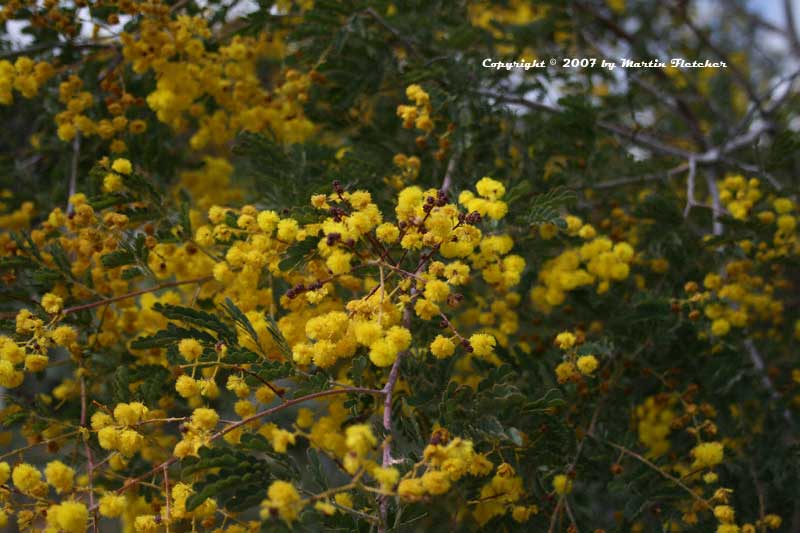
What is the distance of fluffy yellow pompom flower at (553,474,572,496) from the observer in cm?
219

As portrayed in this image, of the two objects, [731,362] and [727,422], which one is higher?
[731,362]

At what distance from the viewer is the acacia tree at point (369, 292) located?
6.15 feet

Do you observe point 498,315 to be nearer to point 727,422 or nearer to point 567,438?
point 567,438

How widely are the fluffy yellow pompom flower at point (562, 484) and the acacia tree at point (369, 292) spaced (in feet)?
0.04

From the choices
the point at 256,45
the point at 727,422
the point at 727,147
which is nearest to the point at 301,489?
the point at 727,422

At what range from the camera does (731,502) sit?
2.60 metres

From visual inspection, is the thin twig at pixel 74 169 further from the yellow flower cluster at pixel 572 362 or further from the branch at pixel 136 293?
the yellow flower cluster at pixel 572 362

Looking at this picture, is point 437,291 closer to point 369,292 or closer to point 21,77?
point 369,292

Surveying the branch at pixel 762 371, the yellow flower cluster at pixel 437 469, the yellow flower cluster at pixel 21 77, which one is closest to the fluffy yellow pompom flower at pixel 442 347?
the yellow flower cluster at pixel 437 469

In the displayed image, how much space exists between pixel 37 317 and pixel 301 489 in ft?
3.43

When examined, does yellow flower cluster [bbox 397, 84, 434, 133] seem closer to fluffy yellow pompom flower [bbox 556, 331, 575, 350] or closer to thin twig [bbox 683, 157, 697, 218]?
fluffy yellow pompom flower [bbox 556, 331, 575, 350]

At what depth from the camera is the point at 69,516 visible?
61.6 inches

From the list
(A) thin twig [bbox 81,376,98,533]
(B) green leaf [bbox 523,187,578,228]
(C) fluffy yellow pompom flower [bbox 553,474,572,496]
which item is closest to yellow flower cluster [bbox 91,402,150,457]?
(A) thin twig [bbox 81,376,98,533]

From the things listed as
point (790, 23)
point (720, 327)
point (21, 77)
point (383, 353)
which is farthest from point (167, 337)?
point (790, 23)
